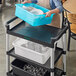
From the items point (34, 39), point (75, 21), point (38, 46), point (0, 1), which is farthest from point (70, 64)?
point (0, 1)

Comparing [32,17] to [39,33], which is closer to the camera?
[32,17]

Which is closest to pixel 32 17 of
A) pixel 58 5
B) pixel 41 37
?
pixel 41 37

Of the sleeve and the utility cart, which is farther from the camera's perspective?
the sleeve

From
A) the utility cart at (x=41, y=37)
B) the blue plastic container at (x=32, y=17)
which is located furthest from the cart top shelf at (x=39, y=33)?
the blue plastic container at (x=32, y=17)

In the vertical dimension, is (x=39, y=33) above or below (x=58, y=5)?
below

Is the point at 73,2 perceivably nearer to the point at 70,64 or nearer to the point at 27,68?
the point at 70,64

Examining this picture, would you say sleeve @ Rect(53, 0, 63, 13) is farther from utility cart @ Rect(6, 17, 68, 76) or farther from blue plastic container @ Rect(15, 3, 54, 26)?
utility cart @ Rect(6, 17, 68, 76)

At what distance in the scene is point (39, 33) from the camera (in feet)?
6.84

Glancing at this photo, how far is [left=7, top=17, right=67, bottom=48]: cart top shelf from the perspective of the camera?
194 cm

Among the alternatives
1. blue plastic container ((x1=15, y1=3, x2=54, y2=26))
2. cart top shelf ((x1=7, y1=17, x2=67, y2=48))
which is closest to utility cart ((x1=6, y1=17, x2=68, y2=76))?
cart top shelf ((x1=7, y1=17, x2=67, y2=48))

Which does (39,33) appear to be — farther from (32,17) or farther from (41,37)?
(32,17)

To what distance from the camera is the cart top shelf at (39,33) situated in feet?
6.38

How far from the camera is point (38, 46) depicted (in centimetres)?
215

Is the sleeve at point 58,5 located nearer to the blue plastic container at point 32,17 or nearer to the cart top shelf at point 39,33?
the blue plastic container at point 32,17
